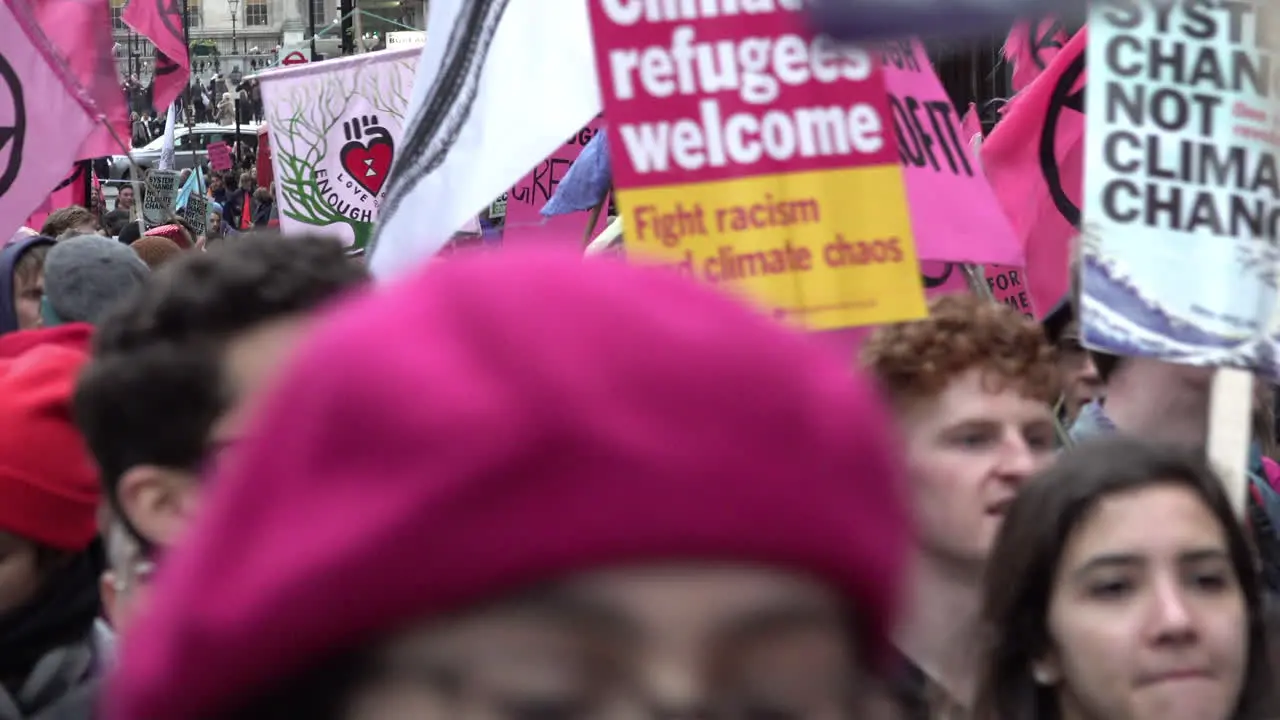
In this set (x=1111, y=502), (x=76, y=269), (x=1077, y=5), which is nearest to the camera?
(x=1077, y=5)

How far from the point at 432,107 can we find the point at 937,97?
141cm

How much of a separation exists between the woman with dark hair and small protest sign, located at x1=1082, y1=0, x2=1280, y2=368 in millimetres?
400

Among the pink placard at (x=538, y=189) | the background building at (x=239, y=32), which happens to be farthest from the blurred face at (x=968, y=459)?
the background building at (x=239, y=32)

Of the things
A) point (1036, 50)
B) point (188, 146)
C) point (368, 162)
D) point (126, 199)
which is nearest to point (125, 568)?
point (1036, 50)

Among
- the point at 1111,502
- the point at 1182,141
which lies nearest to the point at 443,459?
the point at 1111,502

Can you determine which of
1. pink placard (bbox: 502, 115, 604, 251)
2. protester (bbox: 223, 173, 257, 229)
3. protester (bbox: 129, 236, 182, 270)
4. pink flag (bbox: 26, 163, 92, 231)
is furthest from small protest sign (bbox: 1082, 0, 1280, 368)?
protester (bbox: 223, 173, 257, 229)

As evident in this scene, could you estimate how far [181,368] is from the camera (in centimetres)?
206

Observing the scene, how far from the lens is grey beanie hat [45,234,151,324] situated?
5367mm

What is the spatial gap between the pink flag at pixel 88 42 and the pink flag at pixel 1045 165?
3046 mm

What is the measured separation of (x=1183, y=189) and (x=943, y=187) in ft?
4.88

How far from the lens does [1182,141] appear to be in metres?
3.26

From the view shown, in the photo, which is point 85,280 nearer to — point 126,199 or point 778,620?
point 778,620

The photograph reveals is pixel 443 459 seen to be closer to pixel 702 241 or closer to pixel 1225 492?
pixel 1225 492

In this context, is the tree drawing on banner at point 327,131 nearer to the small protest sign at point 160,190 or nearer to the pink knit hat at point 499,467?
the pink knit hat at point 499,467
